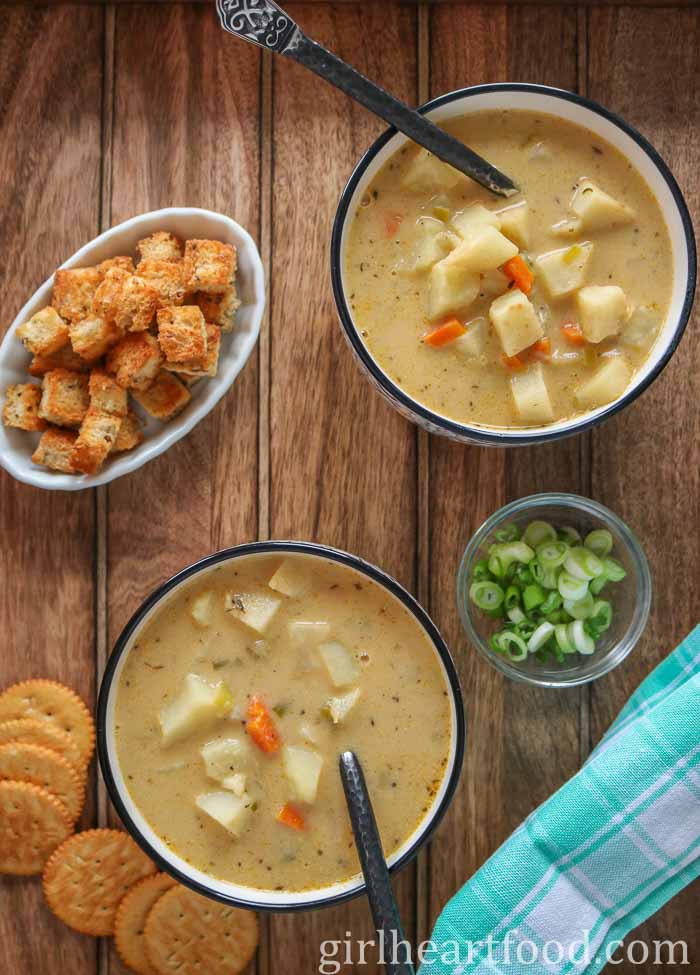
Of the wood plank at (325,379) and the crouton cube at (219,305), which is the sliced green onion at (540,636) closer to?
the wood plank at (325,379)

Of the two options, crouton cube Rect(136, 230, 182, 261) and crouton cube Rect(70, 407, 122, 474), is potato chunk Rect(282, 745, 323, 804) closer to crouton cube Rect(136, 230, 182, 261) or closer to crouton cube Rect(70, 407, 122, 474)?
crouton cube Rect(70, 407, 122, 474)

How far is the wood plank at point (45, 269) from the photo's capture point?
2305mm

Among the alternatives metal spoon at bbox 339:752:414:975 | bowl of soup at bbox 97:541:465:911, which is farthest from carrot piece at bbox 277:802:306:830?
metal spoon at bbox 339:752:414:975


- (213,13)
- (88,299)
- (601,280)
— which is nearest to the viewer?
(601,280)

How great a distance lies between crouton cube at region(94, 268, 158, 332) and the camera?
6.85 feet

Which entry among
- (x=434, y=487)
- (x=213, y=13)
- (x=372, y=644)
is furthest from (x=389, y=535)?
(x=213, y=13)

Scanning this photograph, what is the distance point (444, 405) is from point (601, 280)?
0.41m

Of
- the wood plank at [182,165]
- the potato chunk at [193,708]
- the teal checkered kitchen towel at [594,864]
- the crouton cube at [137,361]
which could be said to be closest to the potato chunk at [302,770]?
the potato chunk at [193,708]

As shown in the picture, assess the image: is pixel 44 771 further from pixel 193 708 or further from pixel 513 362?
pixel 513 362

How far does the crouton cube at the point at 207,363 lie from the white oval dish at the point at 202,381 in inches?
2.0

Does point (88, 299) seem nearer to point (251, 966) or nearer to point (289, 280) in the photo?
point (289, 280)

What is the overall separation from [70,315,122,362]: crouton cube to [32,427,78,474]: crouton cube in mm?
192

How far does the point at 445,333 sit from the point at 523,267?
0.67 feet

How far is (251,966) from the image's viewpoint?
2297 millimetres
